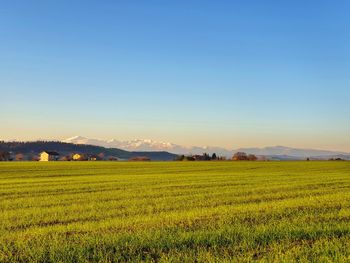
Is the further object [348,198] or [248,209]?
[348,198]

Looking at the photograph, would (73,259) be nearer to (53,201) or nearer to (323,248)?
(323,248)

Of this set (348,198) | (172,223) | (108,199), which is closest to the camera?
(172,223)

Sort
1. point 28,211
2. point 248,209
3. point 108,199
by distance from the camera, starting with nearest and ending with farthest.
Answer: point 248,209 < point 28,211 < point 108,199

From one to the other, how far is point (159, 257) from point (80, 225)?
6.47m

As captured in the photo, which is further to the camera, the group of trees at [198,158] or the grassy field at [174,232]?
the group of trees at [198,158]

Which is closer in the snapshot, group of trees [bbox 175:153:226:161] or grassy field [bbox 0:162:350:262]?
grassy field [bbox 0:162:350:262]

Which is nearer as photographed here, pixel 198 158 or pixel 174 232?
pixel 174 232

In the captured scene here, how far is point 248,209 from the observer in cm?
1880

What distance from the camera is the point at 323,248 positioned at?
9797 mm

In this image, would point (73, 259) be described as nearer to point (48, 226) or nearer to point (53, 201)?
point (48, 226)

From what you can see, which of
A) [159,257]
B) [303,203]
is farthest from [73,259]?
[303,203]

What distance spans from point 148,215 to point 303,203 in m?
7.66

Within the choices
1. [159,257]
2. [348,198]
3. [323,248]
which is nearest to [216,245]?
[159,257]

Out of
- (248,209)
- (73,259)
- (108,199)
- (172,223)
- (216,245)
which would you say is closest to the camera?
(73,259)
